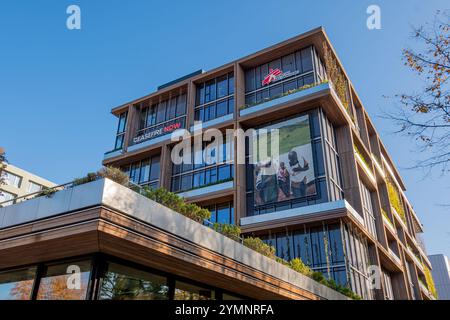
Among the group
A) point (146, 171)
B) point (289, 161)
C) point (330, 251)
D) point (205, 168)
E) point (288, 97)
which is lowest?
point (330, 251)

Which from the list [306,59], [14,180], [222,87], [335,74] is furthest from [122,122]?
[14,180]

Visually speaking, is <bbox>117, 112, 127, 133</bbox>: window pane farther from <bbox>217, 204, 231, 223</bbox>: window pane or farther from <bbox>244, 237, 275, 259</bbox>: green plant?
<bbox>244, 237, 275, 259</bbox>: green plant

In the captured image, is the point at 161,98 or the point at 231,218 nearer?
the point at 231,218

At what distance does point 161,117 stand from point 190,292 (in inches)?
1017

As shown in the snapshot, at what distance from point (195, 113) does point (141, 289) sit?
24050mm

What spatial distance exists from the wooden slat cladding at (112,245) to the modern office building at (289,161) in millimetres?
13362

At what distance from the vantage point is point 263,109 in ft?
88.5

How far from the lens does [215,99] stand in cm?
3148

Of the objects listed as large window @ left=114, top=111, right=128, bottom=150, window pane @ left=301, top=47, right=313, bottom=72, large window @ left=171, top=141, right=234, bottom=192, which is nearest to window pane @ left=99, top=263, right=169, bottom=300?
large window @ left=171, top=141, right=234, bottom=192

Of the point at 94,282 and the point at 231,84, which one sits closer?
the point at 94,282

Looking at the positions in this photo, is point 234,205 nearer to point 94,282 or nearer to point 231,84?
point 231,84
